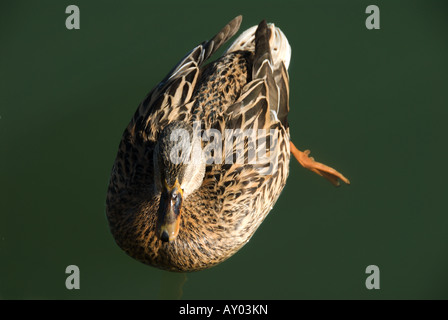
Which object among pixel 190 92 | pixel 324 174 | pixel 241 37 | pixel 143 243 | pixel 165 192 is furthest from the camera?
pixel 324 174

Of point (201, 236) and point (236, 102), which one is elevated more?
point (236, 102)

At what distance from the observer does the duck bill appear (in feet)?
10.1

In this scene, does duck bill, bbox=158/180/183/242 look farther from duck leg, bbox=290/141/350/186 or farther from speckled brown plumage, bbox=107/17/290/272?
duck leg, bbox=290/141/350/186

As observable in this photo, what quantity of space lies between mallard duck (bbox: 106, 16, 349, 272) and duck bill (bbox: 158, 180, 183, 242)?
0.8 inches

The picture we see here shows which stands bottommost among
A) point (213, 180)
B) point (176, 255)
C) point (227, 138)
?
point (176, 255)

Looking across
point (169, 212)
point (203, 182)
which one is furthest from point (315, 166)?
point (169, 212)

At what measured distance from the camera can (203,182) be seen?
3553mm

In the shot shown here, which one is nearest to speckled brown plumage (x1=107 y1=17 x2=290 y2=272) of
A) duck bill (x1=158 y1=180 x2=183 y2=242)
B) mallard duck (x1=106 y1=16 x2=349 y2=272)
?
mallard duck (x1=106 y1=16 x2=349 y2=272)

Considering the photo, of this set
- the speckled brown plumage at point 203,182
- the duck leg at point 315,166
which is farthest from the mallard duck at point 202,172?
the duck leg at point 315,166

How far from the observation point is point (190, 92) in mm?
3746

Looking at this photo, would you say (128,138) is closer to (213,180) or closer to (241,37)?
(213,180)

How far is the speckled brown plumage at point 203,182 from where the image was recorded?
3.49 meters
